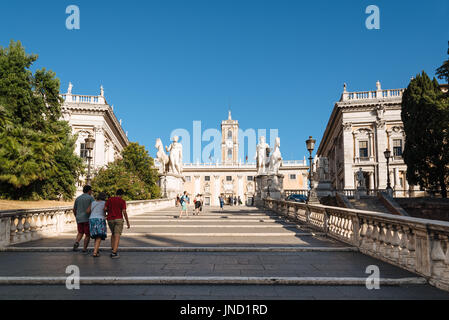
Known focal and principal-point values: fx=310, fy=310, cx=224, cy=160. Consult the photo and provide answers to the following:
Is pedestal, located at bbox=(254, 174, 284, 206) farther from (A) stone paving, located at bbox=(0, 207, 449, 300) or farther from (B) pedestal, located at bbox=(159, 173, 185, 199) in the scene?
(A) stone paving, located at bbox=(0, 207, 449, 300)

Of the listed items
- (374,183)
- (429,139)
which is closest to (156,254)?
(429,139)

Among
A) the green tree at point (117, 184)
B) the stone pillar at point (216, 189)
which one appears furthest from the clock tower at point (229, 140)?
the green tree at point (117, 184)

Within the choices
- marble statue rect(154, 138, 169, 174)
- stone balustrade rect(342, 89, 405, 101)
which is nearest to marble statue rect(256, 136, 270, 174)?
marble statue rect(154, 138, 169, 174)

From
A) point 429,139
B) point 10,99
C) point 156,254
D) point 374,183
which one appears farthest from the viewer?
point 374,183

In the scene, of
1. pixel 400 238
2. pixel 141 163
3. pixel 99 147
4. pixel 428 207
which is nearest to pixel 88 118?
pixel 99 147

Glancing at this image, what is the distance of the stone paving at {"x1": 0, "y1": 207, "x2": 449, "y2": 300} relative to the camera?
13.5 feet

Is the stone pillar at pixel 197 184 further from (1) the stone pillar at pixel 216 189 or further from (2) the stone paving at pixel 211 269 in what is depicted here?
(2) the stone paving at pixel 211 269

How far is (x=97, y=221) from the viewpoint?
687 centimetres

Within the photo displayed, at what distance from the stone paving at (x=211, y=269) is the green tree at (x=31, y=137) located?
44.5ft

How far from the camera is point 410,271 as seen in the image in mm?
5109

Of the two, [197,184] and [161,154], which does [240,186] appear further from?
[161,154]

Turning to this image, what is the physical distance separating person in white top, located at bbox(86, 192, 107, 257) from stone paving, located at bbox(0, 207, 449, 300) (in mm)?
417

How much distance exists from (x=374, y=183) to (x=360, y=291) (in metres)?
39.4
